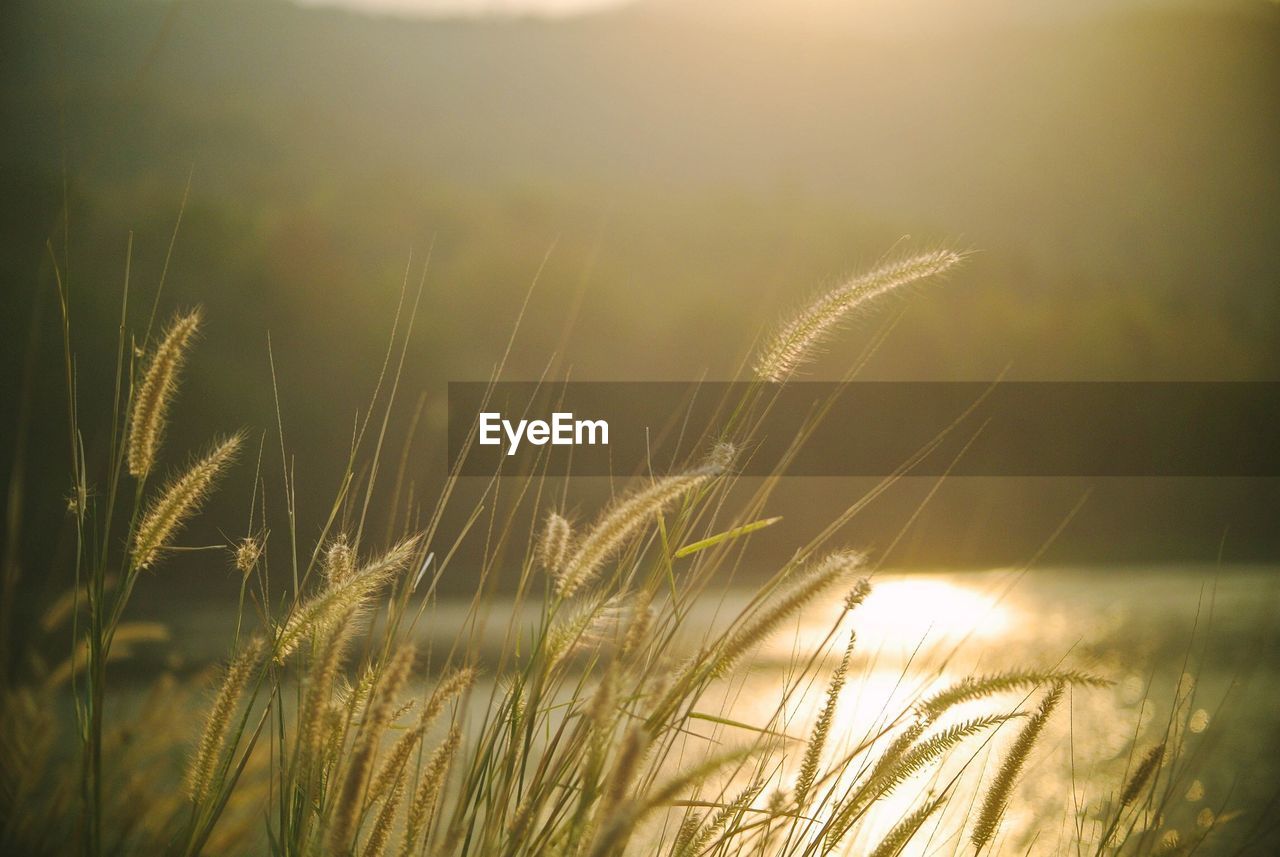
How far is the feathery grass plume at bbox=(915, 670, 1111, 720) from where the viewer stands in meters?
0.70

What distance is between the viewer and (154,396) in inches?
31.5

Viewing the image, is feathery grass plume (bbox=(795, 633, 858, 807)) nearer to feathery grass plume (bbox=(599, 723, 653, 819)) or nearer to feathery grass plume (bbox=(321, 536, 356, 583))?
feathery grass plume (bbox=(599, 723, 653, 819))

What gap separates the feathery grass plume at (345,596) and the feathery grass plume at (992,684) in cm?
39

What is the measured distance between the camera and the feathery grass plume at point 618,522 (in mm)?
686

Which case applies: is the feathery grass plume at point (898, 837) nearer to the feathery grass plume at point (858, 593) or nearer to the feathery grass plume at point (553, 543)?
the feathery grass plume at point (858, 593)

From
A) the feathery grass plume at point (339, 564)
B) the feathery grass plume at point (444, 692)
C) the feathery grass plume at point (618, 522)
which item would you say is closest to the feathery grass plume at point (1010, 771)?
the feathery grass plume at point (618, 522)

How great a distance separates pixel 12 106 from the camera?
3164 mm

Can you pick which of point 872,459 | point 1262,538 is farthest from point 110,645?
point 872,459

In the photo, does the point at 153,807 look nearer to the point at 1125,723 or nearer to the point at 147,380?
the point at 147,380

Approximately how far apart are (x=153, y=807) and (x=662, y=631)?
0.45 meters

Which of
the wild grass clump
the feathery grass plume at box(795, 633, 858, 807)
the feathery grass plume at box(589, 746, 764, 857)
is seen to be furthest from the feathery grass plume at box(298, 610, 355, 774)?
the feathery grass plume at box(795, 633, 858, 807)

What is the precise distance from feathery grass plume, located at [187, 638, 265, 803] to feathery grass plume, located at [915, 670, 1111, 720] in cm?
49

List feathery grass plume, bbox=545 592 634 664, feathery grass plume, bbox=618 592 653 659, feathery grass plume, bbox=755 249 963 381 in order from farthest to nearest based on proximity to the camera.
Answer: feathery grass plume, bbox=755 249 963 381 < feathery grass plume, bbox=545 592 634 664 < feathery grass plume, bbox=618 592 653 659

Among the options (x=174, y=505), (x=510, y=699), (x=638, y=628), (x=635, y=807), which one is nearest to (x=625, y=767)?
(x=635, y=807)
